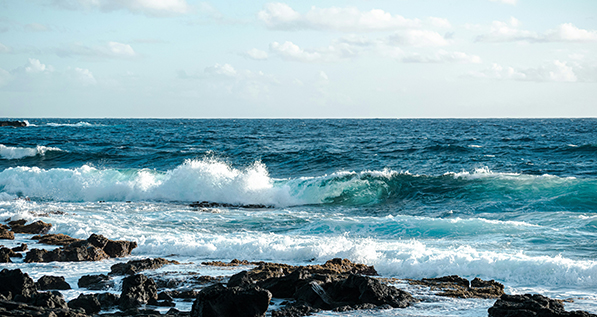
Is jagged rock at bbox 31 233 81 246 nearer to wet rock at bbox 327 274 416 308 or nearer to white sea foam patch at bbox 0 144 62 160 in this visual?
wet rock at bbox 327 274 416 308

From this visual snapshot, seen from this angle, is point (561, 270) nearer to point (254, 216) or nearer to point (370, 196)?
point (254, 216)

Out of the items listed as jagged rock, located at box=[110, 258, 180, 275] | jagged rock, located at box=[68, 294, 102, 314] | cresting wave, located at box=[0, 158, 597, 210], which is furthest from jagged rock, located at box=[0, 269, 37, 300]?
cresting wave, located at box=[0, 158, 597, 210]

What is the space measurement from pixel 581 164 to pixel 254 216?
679 inches

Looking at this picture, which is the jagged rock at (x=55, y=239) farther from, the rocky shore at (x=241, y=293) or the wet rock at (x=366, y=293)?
the wet rock at (x=366, y=293)

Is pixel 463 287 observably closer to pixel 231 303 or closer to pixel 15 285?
pixel 231 303

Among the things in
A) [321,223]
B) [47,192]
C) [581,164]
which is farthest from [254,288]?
[581,164]

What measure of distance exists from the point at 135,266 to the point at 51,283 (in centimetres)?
134

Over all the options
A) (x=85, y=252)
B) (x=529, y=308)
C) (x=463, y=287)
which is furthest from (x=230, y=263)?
(x=529, y=308)

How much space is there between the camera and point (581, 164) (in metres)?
23.0

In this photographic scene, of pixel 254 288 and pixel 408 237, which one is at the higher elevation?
pixel 254 288

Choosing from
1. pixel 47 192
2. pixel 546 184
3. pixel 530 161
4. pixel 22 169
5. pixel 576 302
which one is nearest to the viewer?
pixel 576 302

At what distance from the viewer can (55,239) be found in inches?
411

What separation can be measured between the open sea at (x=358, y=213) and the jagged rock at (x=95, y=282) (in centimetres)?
26

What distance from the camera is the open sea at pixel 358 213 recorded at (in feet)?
26.2
